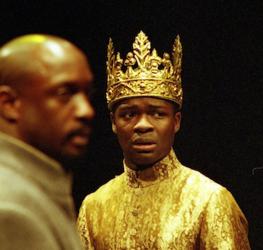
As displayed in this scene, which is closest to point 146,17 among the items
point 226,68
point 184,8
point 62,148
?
point 184,8

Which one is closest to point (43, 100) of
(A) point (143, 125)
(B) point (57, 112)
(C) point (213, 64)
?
(B) point (57, 112)

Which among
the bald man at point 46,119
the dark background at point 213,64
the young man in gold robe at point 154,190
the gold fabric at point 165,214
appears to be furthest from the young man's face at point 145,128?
the bald man at point 46,119

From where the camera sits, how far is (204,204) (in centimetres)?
378

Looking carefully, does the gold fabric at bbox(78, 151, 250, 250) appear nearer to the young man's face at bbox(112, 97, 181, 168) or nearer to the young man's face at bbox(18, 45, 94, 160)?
the young man's face at bbox(112, 97, 181, 168)

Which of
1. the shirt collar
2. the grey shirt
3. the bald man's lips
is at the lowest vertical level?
the grey shirt

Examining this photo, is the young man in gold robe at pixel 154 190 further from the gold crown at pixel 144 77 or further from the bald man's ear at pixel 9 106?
the bald man's ear at pixel 9 106

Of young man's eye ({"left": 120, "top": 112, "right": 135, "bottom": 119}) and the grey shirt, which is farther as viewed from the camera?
young man's eye ({"left": 120, "top": 112, "right": 135, "bottom": 119})

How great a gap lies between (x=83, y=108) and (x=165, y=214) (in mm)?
1892

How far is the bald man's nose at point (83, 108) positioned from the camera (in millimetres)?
2016

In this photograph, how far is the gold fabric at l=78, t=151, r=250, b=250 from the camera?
12.2ft

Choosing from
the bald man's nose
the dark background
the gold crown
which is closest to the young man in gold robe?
the gold crown

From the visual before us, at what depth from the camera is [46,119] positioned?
6.60 feet

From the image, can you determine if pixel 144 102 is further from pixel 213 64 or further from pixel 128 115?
pixel 213 64

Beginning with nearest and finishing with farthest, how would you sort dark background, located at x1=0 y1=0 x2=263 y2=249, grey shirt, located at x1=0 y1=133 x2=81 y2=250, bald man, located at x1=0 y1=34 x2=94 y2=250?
grey shirt, located at x1=0 y1=133 x2=81 y2=250 → bald man, located at x1=0 y1=34 x2=94 y2=250 → dark background, located at x1=0 y1=0 x2=263 y2=249
